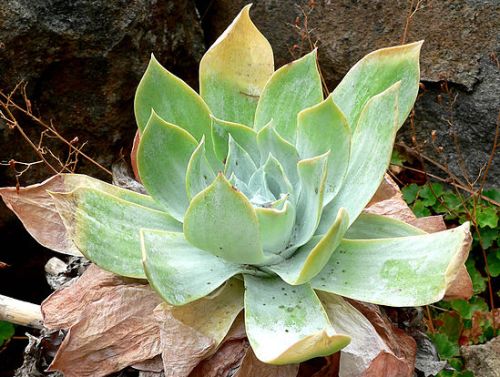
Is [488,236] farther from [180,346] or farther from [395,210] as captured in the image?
[180,346]

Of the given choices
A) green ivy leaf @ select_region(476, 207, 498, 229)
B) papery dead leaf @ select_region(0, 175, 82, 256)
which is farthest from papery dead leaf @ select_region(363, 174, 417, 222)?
green ivy leaf @ select_region(476, 207, 498, 229)

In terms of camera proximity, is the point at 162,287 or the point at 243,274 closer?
the point at 162,287

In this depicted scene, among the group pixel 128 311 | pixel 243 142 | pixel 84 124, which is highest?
pixel 243 142

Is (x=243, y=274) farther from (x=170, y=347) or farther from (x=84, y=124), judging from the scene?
(x=84, y=124)

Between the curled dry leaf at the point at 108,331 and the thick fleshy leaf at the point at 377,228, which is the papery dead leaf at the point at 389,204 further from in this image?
the curled dry leaf at the point at 108,331

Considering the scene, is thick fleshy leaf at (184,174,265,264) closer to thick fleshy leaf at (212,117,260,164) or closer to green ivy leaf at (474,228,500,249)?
thick fleshy leaf at (212,117,260,164)

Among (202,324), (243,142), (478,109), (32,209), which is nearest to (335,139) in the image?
(243,142)

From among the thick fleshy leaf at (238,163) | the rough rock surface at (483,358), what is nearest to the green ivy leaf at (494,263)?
the rough rock surface at (483,358)
